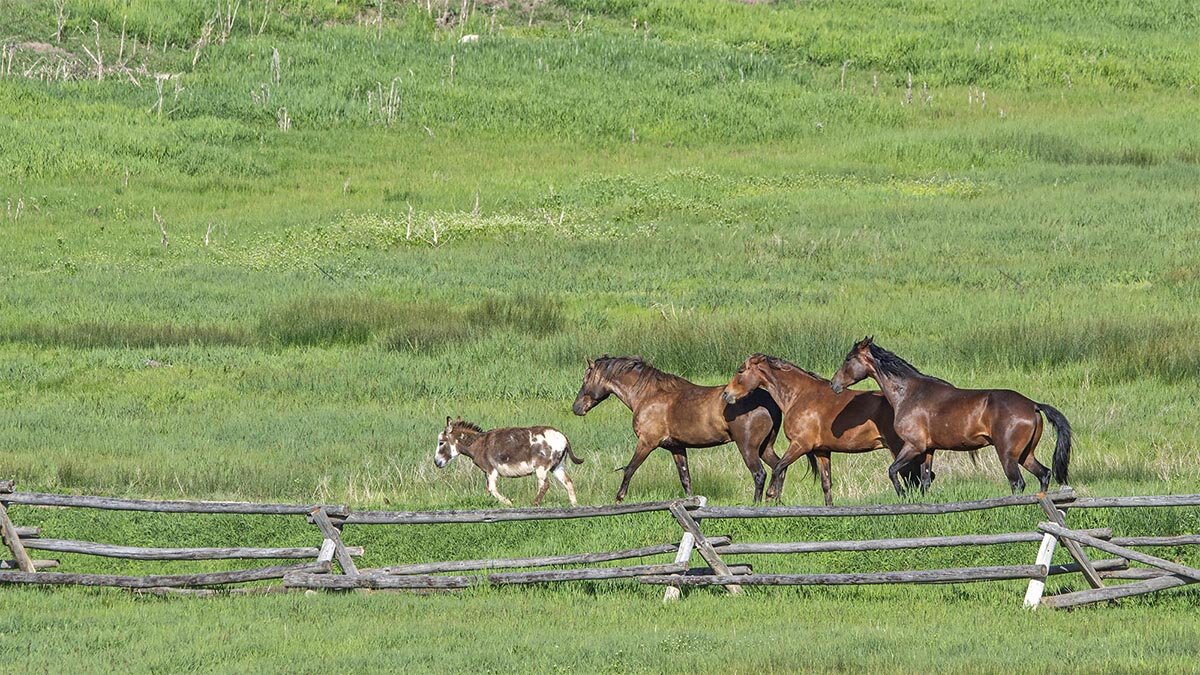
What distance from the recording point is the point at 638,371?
17.1 metres

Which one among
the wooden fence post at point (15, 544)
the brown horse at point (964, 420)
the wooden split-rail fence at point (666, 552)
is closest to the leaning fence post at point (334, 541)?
the wooden split-rail fence at point (666, 552)

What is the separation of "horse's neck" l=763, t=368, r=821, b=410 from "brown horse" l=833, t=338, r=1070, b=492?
1.30ft

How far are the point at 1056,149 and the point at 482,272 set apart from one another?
727 inches

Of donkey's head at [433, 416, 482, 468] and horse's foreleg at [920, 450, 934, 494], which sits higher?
horse's foreleg at [920, 450, 934, 494]

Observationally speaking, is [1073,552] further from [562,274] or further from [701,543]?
[562,274]

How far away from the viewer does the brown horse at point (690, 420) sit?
16.6 m

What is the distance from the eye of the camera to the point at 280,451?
20.1 meters

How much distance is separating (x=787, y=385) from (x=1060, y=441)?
8.10ft

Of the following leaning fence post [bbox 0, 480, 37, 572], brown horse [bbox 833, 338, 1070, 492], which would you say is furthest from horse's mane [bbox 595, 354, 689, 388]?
leaning fence post [bbox 0, 480, 37, 572]

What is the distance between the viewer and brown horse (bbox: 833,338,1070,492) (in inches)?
607

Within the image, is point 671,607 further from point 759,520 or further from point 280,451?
point 280,451

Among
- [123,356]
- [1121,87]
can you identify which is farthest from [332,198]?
[1121,87]

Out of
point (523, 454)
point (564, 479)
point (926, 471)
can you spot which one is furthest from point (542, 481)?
point (926, 471)

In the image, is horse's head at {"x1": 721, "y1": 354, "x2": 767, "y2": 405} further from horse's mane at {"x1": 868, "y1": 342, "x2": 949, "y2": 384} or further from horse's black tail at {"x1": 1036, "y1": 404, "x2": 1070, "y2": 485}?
horse's black tail at {"x1": 1036, "y1": 404, "x2": 1070, "y2": 485}
